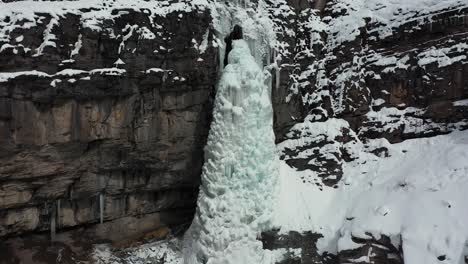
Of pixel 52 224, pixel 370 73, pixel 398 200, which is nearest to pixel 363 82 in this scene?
pixel 370 73

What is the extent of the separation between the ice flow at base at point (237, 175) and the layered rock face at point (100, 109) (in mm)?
877

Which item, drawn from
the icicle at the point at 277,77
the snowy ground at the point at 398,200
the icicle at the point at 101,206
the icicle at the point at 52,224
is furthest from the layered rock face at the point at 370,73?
the icicle at the point at 52,224

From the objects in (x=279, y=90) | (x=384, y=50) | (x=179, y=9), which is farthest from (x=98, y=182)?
(x=384, y=50)

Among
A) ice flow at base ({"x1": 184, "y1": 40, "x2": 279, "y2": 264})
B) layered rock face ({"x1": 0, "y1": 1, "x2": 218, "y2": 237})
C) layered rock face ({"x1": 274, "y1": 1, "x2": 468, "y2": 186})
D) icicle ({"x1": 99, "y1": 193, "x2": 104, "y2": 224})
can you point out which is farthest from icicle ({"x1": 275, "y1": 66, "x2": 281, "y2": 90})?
icicle ({"x1": 99, "y1": 193, "x2": 104, "y2": 224})

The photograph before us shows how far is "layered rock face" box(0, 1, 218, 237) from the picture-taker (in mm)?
11250

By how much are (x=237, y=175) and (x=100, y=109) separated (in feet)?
15.2

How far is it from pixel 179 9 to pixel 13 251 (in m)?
8.70

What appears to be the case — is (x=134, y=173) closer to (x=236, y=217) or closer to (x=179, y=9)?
(x=236, y=217)

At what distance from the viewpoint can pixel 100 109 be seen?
493 inches

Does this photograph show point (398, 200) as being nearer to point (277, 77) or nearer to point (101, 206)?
point (277, 77)

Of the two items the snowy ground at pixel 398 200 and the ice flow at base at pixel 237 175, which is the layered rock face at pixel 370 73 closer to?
the snowy ground at pixel 398 200

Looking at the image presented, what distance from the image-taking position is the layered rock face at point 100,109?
11250mm

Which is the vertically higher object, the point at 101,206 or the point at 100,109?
the point at 100,109

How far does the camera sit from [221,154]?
13367 millimetres
